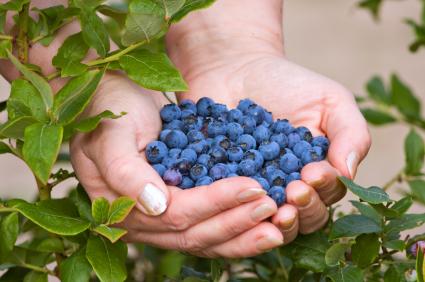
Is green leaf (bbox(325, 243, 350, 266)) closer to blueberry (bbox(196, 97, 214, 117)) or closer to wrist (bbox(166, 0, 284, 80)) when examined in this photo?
blueberry (bbox(196, 97, 214, 117))

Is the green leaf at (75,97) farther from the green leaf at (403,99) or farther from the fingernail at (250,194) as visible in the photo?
the green leaf at (403,99)

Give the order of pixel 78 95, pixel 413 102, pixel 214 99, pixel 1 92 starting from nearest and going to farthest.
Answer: pixel 78 95 → pixel 214 99 → pixel 413 102 → pixel 1 92

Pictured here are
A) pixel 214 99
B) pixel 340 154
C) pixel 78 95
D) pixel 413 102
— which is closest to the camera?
pixel 78 95

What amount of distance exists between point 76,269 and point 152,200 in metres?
0.11

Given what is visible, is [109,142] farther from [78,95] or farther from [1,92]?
[1,92]

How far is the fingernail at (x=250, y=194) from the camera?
93 centimetres

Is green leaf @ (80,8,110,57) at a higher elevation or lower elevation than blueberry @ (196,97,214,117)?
higher

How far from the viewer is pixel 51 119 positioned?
933mm

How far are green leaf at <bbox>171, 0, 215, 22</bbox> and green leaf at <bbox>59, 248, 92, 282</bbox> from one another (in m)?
0.29

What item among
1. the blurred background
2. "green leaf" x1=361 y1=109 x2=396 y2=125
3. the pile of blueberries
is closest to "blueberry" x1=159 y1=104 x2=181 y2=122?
the pile of blueberries

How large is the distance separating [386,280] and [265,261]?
34cm

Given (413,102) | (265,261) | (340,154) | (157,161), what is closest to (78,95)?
(157,161)

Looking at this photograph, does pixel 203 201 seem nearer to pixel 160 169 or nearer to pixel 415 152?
pixel 160 169

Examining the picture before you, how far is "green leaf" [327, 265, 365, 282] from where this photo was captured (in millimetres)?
980
